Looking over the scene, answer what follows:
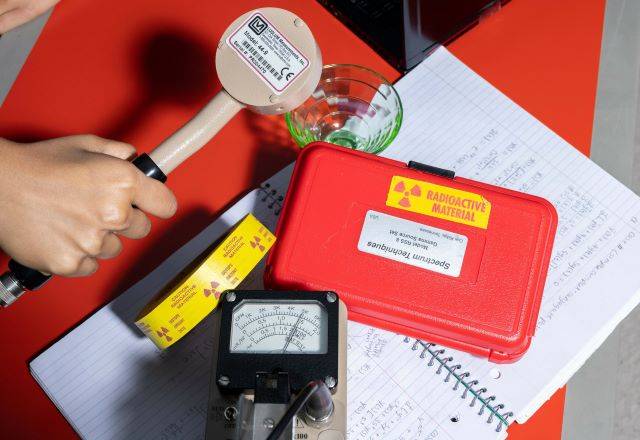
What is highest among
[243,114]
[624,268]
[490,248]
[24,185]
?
[24,185]

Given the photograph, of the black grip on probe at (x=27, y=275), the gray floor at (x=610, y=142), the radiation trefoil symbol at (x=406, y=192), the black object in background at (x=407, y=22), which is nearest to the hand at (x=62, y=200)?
the black grip on probe at (x=27, y=275)

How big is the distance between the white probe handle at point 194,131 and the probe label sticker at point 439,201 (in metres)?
0.18

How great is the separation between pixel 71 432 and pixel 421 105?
0.53 metres

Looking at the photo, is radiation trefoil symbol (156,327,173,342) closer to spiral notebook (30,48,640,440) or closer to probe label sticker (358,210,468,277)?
spiral notebook (30,48,640,440)

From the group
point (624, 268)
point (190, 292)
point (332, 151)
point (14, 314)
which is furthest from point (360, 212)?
point (14, 314)

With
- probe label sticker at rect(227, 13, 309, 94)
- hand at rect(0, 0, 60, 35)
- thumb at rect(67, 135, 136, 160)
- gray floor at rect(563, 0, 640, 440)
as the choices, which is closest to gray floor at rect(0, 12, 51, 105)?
hand at rect(0, 0, 60, 35)

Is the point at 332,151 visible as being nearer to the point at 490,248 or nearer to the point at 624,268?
the point at 490,248

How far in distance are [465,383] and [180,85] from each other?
0.47 meters

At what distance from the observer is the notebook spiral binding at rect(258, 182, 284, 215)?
770 millimetres

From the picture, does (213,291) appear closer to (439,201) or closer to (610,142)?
(439,201)

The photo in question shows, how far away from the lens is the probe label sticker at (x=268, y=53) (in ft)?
2.05

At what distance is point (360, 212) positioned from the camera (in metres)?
0.68

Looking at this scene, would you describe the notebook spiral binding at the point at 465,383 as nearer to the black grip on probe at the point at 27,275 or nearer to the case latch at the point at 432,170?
the case latch at the point at 432,170

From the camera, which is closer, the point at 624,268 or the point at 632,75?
the point at 624,268
